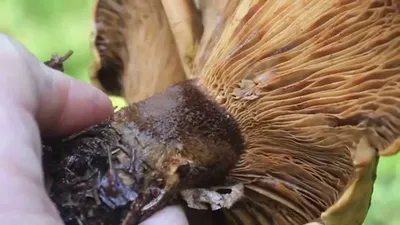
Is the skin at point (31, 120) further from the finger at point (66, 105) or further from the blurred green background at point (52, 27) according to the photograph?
the blurred green background at point (52, 27)

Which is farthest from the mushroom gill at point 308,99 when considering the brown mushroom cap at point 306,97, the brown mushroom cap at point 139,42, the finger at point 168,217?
the brown mushroom cap at point 139,42

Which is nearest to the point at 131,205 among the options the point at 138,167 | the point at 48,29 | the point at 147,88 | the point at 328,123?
the point at 138,167

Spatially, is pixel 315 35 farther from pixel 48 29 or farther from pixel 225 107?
pixel 48 29

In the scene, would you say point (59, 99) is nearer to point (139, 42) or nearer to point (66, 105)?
point (66, 105)

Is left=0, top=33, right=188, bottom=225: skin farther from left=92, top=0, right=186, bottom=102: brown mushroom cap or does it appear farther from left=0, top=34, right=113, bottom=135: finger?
left=92, top=0, right=186, bottom=102: brown mushroom cap

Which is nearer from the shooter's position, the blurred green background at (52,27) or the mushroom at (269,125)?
the mushroom at (269,125)

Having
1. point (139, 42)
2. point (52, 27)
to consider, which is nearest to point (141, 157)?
point (139, 42)

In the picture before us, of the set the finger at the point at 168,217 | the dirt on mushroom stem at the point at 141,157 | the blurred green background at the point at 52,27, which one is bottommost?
the finger at the point at 168,217
